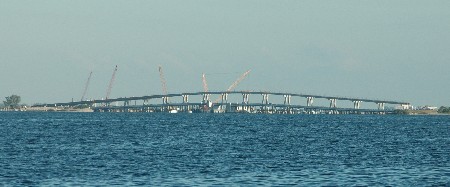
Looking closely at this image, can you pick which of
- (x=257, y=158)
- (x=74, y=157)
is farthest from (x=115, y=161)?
(x=257, y=158)

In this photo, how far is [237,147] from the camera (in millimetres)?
81250

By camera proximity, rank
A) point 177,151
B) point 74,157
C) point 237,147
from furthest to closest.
Answer: point 237,147 < point 177,151 < point 74,157

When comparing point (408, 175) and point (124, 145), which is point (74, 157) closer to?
point (124, 145)

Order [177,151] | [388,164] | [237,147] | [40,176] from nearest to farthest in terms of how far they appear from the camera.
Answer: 1. [40,176]
2. [388,164]
3. [177,151]
4. [237,147]

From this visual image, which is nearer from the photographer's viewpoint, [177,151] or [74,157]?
[74,157]

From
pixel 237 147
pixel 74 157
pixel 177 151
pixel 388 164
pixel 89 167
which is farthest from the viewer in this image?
pixel 237 147

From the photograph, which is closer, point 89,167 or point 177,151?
point 89,167

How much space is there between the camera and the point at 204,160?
6450 centimetres

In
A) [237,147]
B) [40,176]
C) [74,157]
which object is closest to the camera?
[40,176]

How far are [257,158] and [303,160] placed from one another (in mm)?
3397

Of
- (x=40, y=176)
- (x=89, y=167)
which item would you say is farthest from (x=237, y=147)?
(x=40, y=176)

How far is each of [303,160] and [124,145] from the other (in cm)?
2188

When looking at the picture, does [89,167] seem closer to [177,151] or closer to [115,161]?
[115,161]

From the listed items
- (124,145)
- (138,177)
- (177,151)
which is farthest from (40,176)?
(124,145)
